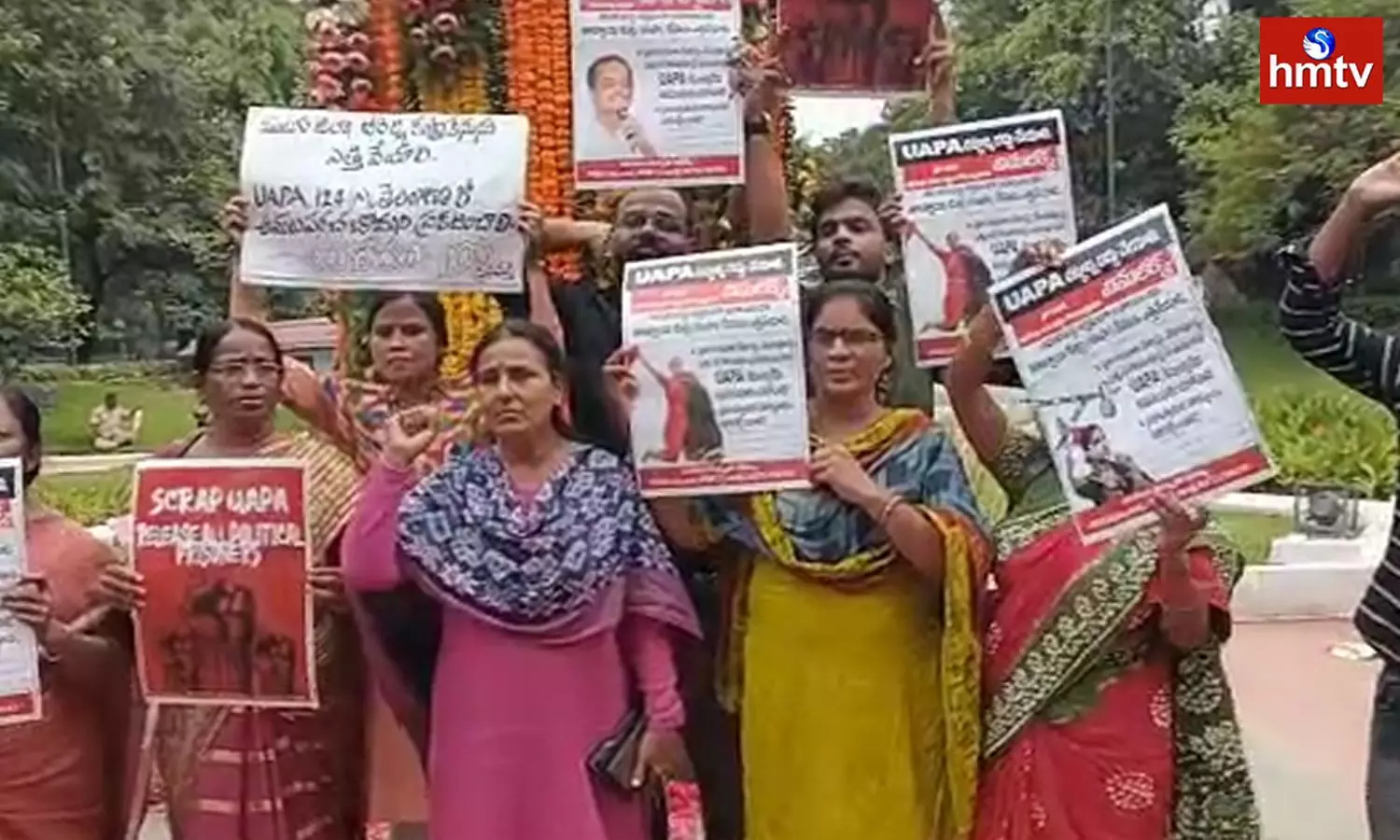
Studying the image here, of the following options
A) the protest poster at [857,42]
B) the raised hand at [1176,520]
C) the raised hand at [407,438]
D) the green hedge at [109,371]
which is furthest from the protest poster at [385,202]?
the green hedge at [109,371]

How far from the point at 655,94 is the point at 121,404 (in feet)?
64.4

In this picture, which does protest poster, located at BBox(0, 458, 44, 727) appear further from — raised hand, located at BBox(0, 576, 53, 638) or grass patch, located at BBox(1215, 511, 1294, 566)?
grass patch, located at BBox(1215, 511, 1294, 566)

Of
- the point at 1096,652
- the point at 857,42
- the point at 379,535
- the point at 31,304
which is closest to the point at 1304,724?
the point at 857,42

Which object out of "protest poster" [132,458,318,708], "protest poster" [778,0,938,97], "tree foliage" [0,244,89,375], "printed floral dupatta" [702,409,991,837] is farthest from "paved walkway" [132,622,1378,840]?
"tree foliage" [0,244,89,375]

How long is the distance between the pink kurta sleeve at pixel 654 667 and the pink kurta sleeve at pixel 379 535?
42 cm

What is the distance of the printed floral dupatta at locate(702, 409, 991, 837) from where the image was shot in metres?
3.38

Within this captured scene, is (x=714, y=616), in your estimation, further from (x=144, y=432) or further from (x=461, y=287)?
(x=144, y=432)

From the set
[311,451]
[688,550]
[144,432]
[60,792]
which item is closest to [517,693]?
[688,550]

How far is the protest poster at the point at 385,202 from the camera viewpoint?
12.7 ft

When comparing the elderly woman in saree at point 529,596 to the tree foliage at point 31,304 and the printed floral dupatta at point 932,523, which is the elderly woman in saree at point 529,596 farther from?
the tree foliage at point 31,304

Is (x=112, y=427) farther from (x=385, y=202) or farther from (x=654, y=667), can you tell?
(x=654, y=667)

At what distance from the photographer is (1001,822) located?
352cm

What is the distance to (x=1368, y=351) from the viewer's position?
3271 millimetres

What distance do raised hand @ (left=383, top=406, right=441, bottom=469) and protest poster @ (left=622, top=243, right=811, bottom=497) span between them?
40 centimetres
